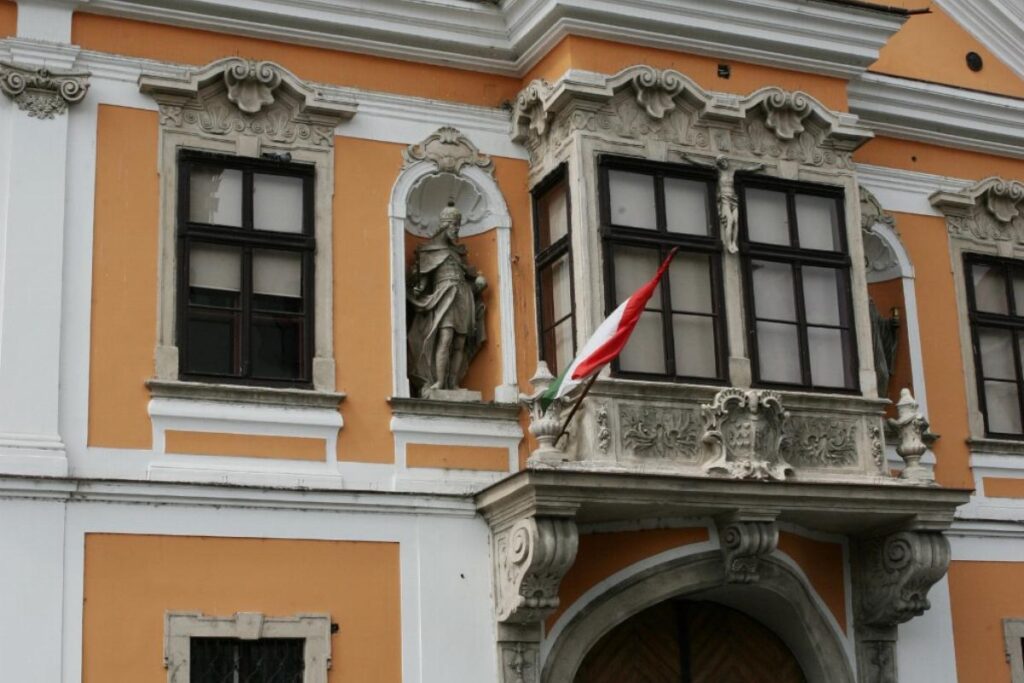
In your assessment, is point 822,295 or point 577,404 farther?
point 822,295

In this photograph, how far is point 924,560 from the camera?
567 inches

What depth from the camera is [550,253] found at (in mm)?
14617

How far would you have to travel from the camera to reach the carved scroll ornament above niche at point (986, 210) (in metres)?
16.7

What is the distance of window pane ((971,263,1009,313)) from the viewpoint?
16.8m

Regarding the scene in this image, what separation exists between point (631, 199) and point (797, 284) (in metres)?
1.60

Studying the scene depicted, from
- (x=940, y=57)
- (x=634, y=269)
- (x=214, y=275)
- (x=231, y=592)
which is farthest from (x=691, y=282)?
(x=940, y=57)

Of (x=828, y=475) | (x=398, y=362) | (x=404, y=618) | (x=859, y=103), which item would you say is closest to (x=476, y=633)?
(x=404, y=618)

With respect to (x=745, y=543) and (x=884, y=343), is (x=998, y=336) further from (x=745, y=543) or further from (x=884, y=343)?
(x=745, y=543)

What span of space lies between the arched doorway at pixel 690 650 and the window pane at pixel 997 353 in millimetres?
3506

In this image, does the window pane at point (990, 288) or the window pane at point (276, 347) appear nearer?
the window pane at point (276, 347)

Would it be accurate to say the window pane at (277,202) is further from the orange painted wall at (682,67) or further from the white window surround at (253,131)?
the orange painted wall at (682,67)

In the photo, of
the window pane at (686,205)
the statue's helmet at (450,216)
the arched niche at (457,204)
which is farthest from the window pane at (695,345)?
the statue's helmet at (450,216)

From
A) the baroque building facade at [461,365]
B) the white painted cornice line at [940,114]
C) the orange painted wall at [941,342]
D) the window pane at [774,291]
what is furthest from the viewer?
the white painted cornice line at [940,114]

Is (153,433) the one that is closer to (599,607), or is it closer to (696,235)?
(599,607)
